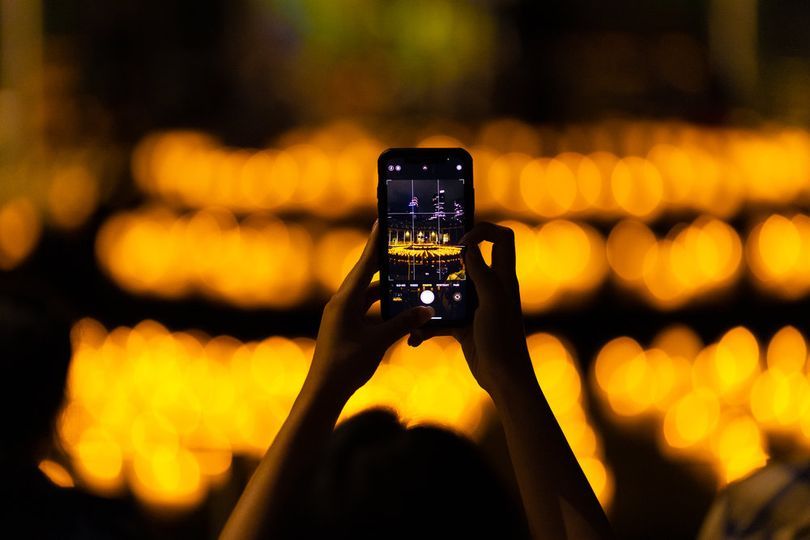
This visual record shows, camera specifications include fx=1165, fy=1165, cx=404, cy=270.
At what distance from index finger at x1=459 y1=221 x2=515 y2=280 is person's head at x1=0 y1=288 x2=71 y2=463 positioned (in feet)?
1.05

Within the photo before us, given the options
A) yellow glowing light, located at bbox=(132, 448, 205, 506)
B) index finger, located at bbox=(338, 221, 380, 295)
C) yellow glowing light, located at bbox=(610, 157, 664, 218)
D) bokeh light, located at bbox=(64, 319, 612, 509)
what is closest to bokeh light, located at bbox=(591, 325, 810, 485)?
bokeh light, located at bbox=(64, 319, 612, 509)

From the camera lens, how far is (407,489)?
646mm

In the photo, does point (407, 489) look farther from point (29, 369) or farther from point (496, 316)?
point (29, 369)

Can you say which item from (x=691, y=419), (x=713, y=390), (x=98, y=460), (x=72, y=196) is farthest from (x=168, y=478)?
(x=72, y=196)

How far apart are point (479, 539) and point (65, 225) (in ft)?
9.85

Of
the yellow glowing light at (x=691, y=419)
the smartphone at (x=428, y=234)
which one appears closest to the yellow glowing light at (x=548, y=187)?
the yellow glowing light at (x=691, y=419)

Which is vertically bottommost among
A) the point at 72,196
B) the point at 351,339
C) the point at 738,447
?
the point at 738,447

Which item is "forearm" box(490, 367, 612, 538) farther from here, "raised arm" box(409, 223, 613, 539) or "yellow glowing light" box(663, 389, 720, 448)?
"yellow glowing light" box(663, 389, 720, 448)

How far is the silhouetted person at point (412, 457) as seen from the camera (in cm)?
65

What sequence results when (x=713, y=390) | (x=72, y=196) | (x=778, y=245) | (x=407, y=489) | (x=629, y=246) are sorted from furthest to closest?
(x=72, y=196) < (x=778, y=245) < (x=629, y=246) < (x=713, y=390) < (x=407, y=489)

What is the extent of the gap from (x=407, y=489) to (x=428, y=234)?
217 millimetres

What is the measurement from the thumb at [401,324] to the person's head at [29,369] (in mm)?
274

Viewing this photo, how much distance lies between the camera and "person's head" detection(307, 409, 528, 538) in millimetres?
642

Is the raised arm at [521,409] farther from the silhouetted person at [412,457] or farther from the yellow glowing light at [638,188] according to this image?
the yellow glowing light at [638,188]
